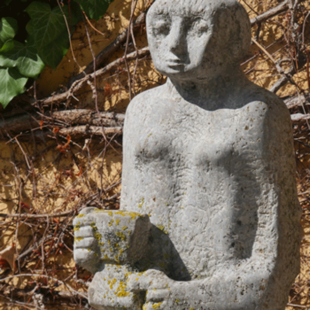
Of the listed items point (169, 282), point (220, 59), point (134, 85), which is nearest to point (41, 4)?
point (134, 85)

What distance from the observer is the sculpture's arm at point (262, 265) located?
4.80ft

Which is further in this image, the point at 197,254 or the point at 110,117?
the point at 110,117

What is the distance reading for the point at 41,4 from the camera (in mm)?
4094

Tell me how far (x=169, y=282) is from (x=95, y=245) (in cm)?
26

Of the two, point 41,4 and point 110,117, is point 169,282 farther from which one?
point 41,4

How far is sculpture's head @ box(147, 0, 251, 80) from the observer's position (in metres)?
1.51

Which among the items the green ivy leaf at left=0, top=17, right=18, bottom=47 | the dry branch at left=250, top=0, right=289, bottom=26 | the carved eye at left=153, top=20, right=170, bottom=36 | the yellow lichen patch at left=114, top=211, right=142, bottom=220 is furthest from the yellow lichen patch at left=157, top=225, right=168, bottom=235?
the green ivy leaf at left=0, top=17, right=18, bottom=47

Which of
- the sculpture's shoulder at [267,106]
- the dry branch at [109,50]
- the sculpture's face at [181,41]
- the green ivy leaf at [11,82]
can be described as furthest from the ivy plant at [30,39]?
the sculpture's shoulder at [267,106]

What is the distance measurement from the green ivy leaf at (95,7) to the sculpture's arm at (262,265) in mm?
2715

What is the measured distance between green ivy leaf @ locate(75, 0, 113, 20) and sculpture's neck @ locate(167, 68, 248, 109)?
8.24 ft

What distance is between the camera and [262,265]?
1.47 meters

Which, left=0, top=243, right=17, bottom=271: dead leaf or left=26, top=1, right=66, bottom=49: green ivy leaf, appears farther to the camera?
left=0, top=243, right=17, bottom=271: dead leaf

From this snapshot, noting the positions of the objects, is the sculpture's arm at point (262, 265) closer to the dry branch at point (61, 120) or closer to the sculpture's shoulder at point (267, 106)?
the sculpture's shoulder at point (267, 106)

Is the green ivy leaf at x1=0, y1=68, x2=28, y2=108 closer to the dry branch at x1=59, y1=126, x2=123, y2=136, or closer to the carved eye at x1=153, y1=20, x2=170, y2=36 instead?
the dry branch at x1=59, y1=126, x2=123, y2=136
